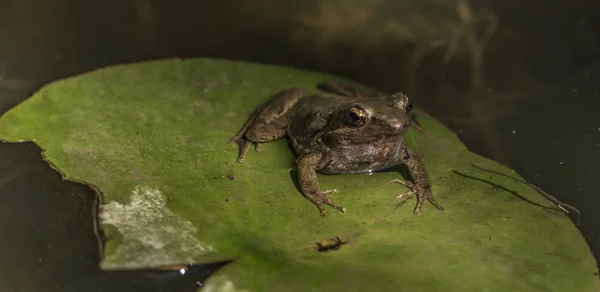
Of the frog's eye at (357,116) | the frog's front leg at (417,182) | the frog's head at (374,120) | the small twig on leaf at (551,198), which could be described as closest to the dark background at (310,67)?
the small twig on leaf at (551,198)

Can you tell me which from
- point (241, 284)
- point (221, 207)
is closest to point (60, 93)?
point (221, 207)

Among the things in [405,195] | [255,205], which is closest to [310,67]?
[405,195]

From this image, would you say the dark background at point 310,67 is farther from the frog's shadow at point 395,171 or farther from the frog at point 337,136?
the frog at point 337,136

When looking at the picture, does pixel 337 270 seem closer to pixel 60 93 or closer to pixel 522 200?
pixel 522 200

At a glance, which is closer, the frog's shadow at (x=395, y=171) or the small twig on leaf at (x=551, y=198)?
the small twig on leaf at (x=551, y=198)

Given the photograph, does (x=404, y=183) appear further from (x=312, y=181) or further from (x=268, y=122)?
(x=268, y=122)

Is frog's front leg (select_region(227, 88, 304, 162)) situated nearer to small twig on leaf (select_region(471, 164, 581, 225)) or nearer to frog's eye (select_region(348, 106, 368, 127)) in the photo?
frog's eye (select_region(348, 106, 368, 127))

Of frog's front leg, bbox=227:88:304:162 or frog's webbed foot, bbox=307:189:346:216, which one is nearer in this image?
frog's webbed foot, bbox=307:189:346:216

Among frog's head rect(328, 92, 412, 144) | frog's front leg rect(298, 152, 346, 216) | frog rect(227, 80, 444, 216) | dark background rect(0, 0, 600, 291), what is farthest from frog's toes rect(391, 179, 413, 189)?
dark background rect(0, 0, 600, 291)
